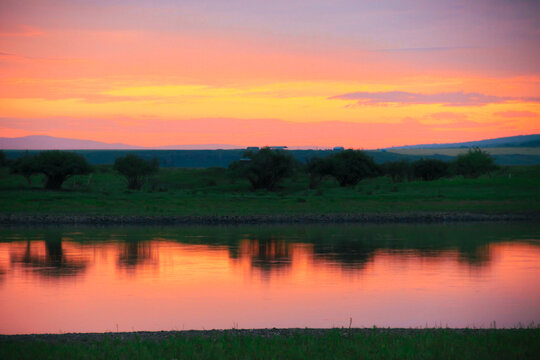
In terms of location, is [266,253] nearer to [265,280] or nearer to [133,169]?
[265,280]

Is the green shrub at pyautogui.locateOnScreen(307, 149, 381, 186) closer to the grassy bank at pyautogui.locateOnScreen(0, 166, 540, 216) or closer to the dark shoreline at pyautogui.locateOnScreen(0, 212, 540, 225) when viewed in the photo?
the grassy bank at pyautogui.locateOnScreen(0, 166, 540, 216)

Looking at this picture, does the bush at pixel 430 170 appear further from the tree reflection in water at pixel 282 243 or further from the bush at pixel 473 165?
the tree reflection in water at pixel 282 243

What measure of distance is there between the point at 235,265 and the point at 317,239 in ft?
28.8

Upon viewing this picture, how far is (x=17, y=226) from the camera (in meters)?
38.2

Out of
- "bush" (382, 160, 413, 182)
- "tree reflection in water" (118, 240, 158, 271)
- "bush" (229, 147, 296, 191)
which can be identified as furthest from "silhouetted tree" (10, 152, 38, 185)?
"bush" (382, 160, 413, 182)

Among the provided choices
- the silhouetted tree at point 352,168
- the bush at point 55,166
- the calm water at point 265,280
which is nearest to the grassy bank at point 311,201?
the bush at point 55,166

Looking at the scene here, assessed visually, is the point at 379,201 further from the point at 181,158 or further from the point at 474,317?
the point at 181,158

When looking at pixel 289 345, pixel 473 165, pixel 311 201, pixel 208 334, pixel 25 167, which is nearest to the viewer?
pixel 289 345

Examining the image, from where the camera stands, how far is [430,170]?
82000mm

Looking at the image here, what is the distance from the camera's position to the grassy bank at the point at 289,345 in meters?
9.94

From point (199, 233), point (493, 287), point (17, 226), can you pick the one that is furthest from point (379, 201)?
point (493, 287)

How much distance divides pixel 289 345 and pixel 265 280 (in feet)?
29.3

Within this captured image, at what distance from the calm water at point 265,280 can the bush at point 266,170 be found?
30.6 metres

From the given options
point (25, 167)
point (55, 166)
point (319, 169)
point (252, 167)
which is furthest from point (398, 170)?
point (25, 167)
